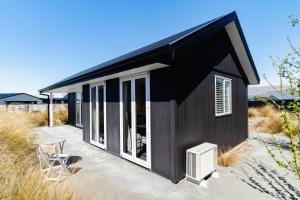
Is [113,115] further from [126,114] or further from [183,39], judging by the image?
[183,39]

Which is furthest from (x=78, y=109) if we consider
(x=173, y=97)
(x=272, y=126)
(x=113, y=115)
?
(x=272, y=126)

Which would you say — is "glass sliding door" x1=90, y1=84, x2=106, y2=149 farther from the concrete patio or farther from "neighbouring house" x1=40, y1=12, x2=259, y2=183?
the concrete patio

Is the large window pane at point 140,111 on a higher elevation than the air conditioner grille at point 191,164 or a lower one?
higher

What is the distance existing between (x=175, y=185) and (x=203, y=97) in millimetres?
2384

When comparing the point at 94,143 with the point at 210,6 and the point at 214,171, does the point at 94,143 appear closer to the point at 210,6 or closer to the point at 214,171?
the point at 214,171

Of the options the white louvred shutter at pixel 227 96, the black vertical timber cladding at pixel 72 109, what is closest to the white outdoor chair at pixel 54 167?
the white louvred shutter at pixel 227 96

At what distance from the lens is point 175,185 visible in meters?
3.47

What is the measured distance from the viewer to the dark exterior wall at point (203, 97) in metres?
3.79

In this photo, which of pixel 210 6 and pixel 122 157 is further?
pixel 210 6

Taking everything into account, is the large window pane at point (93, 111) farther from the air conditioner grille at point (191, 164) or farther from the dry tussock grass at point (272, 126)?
the dry tussock grass at point (272, 126)

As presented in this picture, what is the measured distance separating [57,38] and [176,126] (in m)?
10.7

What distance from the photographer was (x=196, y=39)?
3641 mm

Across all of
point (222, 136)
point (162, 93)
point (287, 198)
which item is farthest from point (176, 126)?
point (222, 136)

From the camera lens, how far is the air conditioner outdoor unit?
11.6 feet
